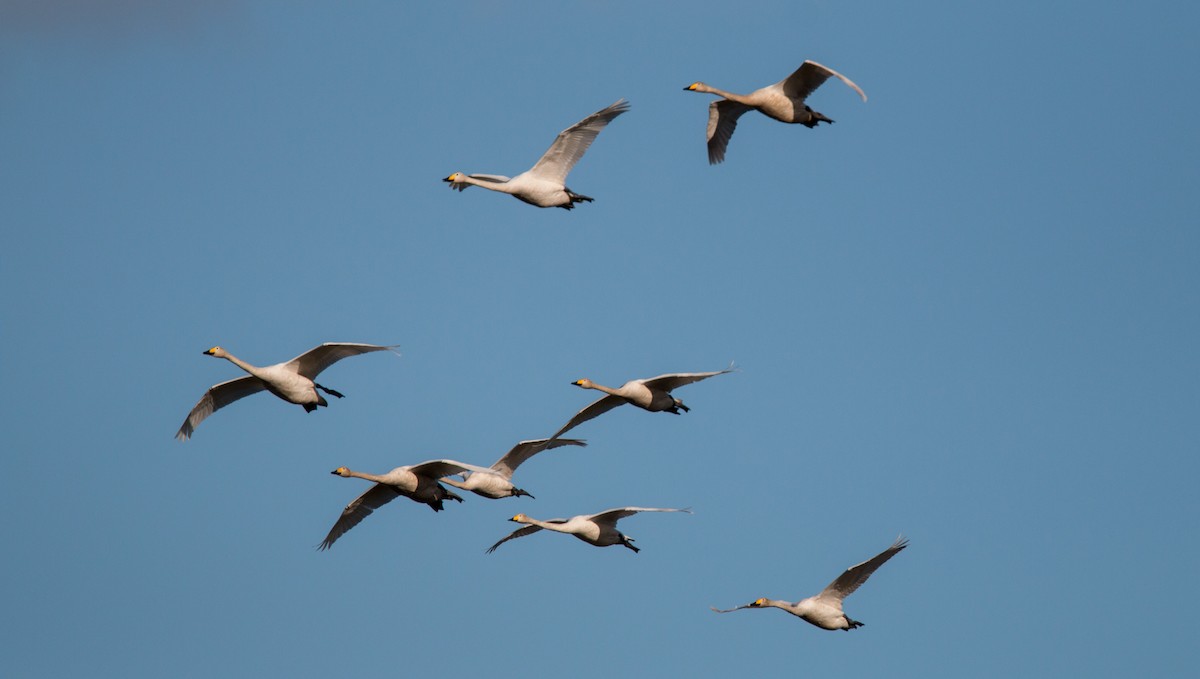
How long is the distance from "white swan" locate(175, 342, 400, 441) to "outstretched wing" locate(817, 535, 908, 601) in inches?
A: 421

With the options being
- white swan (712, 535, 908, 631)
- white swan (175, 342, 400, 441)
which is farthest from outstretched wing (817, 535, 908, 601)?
white swan (175, 342, 400, 441)

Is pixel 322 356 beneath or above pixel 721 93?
beneath

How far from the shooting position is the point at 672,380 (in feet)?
141

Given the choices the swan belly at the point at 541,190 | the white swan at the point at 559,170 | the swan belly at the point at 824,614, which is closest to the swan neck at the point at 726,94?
the white swan at the point at 559,170

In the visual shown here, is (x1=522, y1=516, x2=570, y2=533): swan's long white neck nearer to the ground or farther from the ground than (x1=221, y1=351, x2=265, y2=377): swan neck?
nearer to the ground

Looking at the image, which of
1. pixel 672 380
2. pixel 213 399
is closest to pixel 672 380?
pixel 672 380

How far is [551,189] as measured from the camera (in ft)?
142

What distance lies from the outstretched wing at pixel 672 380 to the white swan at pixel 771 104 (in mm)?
5763

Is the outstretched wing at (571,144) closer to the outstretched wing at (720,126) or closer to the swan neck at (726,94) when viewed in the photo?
the swan neck at (726,94)

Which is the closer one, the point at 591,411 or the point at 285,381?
the point at 285,381

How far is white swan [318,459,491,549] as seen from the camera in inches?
1693

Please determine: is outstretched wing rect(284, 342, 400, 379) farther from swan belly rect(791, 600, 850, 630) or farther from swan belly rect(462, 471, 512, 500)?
swan belly rect(791, 600, 850, 630)

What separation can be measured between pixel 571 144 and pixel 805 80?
512 cm

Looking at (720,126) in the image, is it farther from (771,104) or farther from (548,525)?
(548,525)
